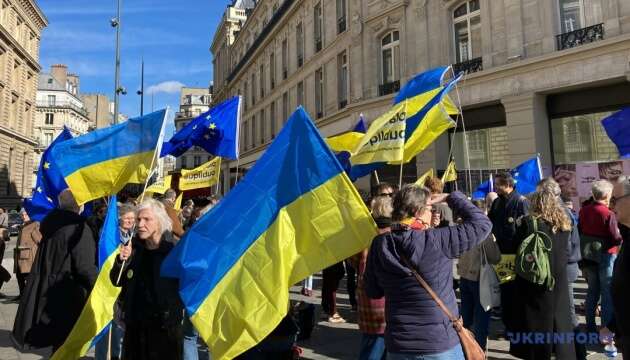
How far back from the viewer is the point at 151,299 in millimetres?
3387

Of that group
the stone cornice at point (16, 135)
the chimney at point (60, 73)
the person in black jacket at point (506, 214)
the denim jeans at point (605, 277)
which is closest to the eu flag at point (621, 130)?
the denim jeans at point (605, 277)

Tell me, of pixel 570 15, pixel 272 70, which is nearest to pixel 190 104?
pixel 272 70

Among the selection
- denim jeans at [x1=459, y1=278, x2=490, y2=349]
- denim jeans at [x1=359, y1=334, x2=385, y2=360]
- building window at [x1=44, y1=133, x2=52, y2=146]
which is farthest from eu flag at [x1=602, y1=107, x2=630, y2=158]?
building window at [x1=44, y1=133, x2=52, y2=146]

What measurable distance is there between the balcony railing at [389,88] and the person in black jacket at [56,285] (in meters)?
14.9

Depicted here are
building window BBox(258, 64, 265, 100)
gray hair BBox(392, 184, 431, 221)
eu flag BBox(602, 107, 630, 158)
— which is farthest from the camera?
building window BBox(258, 64, 265, 100)

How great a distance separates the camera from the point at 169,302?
11.0 ft

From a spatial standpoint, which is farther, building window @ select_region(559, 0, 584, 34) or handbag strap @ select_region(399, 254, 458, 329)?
building window @ select_region(559, 0, 584, 34)

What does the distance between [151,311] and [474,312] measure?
362 centimetres

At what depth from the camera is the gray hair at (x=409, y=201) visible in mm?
2822

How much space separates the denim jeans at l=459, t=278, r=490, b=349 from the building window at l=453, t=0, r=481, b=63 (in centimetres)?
1153

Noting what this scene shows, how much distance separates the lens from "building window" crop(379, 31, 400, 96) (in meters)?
18.0

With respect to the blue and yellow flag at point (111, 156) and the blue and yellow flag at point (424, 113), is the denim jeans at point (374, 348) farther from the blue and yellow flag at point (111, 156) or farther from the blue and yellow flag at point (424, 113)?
the blue and yellow flag at point (111, 156)

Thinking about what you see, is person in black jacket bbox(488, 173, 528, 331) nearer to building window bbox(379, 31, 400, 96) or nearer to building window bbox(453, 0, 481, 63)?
building window bbox(453, 0, 481, 63)

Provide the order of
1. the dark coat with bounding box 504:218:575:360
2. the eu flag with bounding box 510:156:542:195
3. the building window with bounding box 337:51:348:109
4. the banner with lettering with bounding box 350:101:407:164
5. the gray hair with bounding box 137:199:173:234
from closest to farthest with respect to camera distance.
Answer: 1. the gray hair with bounding box 137:199:173:234
2. the dark coat with bounding box 504:218:575:360
3. the banner with lettering with bounding box 350:101:407:164
4. the eu flag with bounding box 510:156:542:195
5. the building window with bounding box 337:51:348:109
